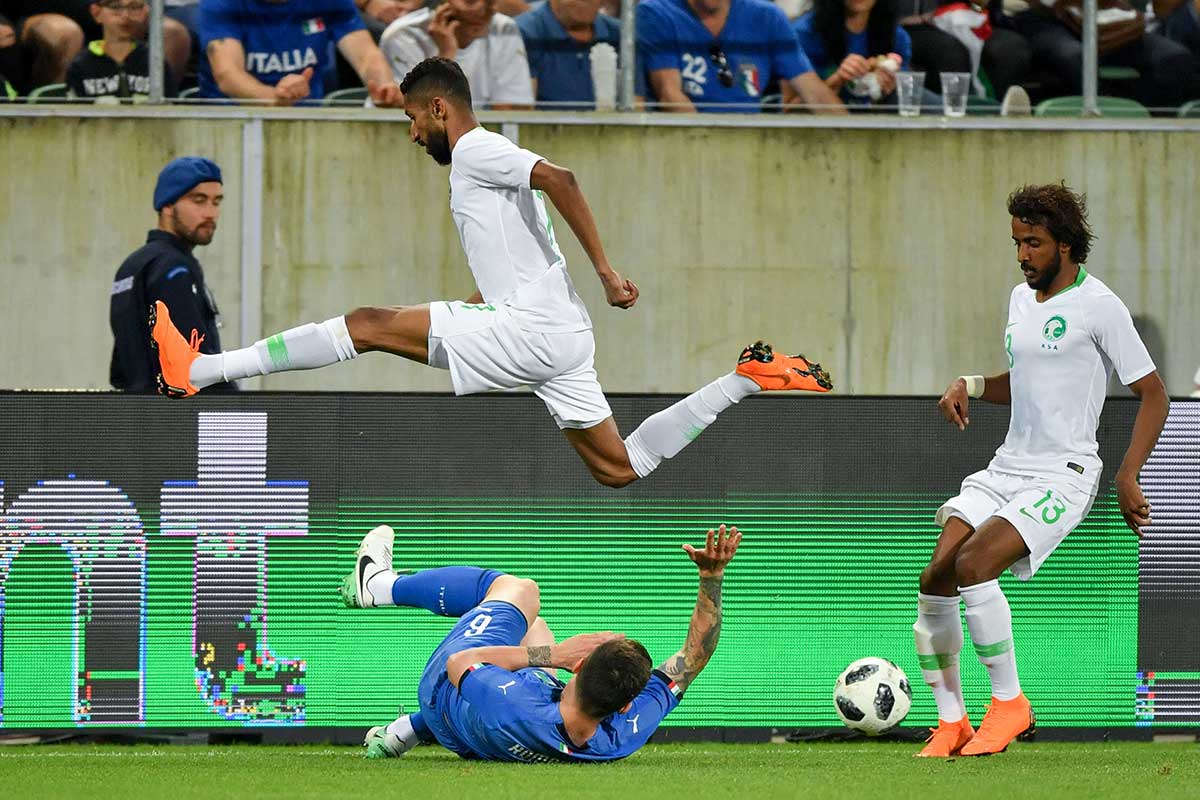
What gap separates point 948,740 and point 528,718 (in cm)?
207

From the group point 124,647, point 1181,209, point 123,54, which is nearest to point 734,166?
point 1181,209

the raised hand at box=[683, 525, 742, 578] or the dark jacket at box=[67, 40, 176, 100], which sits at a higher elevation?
the dark jacket at box=[67, 40, 176, 100]

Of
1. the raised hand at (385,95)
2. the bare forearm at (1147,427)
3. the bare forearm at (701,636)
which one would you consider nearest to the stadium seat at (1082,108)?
the raised hand at (385,95)

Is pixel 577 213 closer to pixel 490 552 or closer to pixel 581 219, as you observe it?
pixel 581 219

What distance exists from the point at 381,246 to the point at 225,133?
1198mm

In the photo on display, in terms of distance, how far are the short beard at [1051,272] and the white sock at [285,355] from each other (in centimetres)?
291

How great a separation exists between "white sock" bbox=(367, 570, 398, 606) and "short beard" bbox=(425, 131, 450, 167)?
1.80 meters

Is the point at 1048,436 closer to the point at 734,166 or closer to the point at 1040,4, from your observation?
the point at 734,166

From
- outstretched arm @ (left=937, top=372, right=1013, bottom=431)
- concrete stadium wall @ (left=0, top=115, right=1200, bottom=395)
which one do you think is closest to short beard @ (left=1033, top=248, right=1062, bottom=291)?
outstretched arm @ (left=937, top=372, right=1013, bottom=431)

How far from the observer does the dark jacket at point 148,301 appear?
9.30 meters

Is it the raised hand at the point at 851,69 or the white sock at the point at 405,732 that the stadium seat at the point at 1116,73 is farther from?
the white sock at the point at 405,732

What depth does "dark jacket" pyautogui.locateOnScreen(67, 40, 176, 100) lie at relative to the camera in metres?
11.7

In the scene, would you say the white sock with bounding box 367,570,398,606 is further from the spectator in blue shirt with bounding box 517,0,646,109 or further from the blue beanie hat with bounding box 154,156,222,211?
the spectator in blue shirt with bounding box 517,0,646,109

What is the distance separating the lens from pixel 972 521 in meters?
7.85
